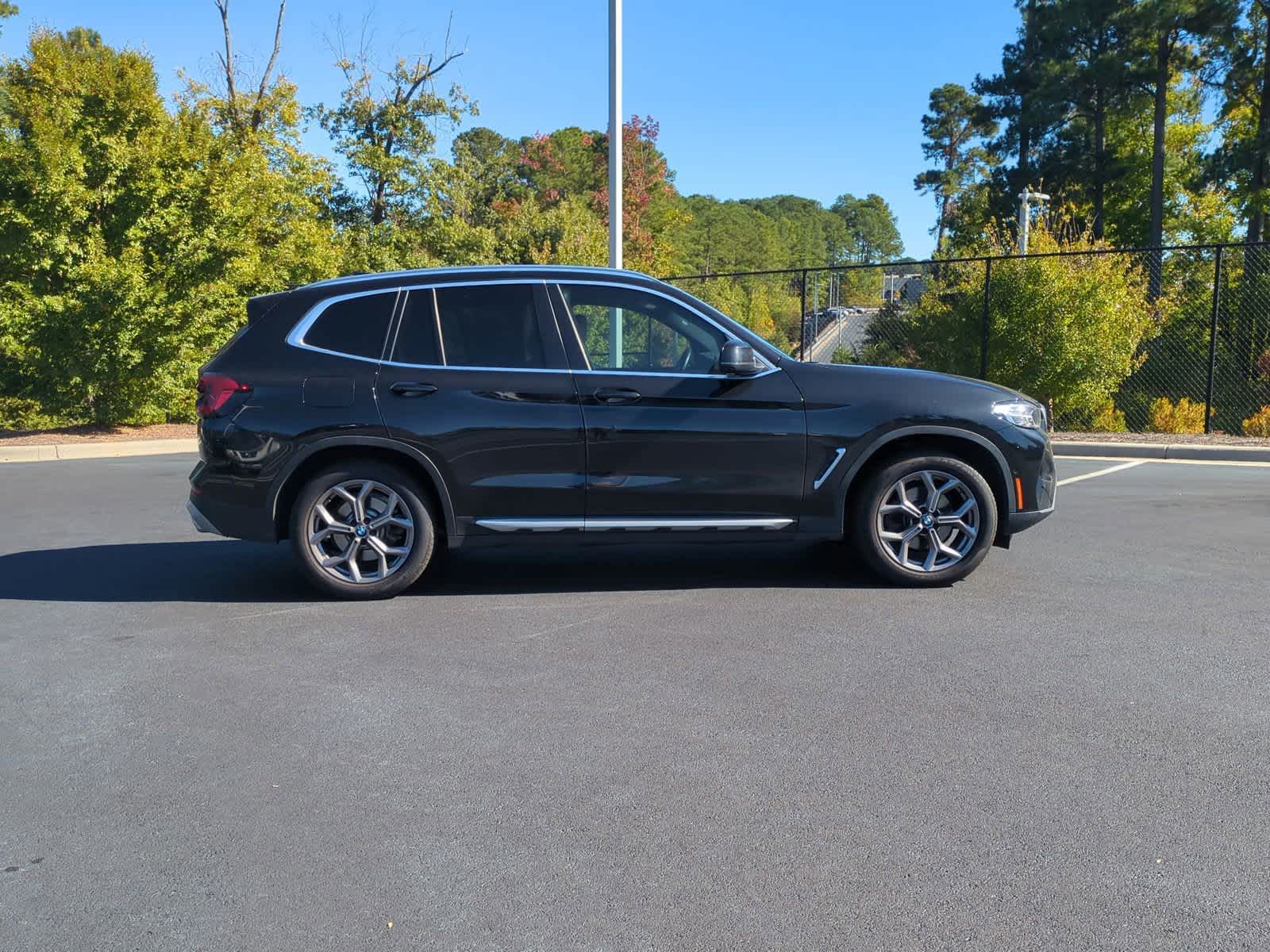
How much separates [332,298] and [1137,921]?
5254 millimetres

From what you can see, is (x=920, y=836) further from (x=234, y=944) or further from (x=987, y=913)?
(x=234, y=944)

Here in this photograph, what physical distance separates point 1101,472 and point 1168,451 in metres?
2.39

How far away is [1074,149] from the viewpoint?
50.2 metres

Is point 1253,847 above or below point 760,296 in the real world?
below

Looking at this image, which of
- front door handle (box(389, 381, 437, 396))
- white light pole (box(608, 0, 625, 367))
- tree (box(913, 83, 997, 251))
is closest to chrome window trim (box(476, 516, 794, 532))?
front door handle (box(389, 381, 437, 396))

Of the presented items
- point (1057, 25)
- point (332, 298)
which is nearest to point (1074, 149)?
point (1057, 25)

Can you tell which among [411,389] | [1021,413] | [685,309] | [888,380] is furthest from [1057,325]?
[411,389]

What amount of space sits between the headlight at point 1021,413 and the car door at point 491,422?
95.5 inches

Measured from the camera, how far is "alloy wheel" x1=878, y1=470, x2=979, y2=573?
671 cm

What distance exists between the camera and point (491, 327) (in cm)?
668

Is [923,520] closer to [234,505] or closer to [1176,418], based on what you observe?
[234,505]

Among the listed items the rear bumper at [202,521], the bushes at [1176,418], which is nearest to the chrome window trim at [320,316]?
the rear bumper at [202,521]

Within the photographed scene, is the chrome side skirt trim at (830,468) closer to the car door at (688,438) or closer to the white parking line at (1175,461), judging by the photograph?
the car door at (688,438)

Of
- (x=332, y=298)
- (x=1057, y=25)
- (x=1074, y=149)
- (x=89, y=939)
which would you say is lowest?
(x=89, y=939)
